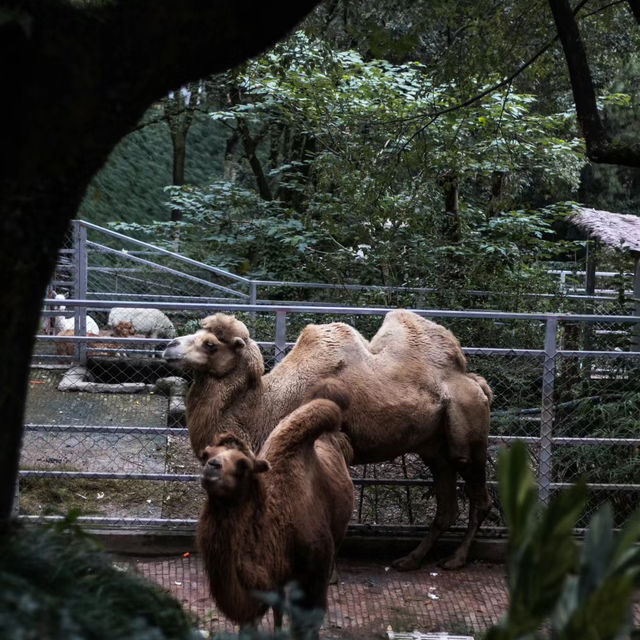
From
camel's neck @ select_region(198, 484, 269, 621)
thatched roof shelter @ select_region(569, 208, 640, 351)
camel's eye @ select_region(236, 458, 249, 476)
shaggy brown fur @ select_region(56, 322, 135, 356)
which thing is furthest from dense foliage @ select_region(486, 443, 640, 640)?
shaggy brown fur @ select_region(56, 322, 135, 356)

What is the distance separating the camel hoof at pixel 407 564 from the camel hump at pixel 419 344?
63.1 inches

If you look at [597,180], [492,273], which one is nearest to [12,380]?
[492,273]

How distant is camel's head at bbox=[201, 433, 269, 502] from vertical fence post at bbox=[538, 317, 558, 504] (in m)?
3.50

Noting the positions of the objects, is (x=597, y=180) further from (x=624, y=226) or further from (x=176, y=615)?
(x=176, y=615)

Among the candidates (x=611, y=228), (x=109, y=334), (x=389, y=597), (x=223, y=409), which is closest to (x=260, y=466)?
(x=223, y=409)

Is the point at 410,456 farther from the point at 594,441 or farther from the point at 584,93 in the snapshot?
the point at 584,93

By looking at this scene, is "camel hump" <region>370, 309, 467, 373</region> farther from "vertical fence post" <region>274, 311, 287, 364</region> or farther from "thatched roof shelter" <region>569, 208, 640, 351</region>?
"thatched roof shelter" <region>569, 208, 640, 351</region>

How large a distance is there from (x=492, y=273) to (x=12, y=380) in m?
10.3

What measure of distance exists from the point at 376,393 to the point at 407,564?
5.20 ft

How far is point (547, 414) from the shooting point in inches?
304

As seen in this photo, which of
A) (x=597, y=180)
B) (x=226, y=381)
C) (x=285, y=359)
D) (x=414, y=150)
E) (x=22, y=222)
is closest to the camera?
(x=22, y=222)

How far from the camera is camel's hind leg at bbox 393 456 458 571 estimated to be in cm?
760

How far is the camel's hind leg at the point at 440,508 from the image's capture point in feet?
24.9

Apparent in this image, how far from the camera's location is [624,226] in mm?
12852
